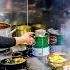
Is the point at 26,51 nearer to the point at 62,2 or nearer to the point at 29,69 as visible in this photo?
the point at 29,69

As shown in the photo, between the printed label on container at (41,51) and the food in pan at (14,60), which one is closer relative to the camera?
the food in pan at (14,60)

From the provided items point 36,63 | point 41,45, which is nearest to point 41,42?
point 41,45

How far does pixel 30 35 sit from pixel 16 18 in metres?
0.50

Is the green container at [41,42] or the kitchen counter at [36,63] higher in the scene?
the green container at [41,42]

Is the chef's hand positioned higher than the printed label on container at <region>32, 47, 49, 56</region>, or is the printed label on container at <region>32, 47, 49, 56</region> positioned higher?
the chef's hand

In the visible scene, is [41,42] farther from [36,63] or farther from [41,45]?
[36,63]

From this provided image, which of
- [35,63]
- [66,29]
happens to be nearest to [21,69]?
[35,63]

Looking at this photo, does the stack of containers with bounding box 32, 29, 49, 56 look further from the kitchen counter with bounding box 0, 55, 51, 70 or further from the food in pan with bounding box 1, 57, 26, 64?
the food in pan with bounding box 1, 57, 26, 64

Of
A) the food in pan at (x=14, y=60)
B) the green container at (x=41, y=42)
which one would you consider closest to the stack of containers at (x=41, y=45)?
the green container at (x=41, y=42)

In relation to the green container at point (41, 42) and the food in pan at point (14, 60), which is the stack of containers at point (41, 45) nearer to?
the green container at point (41, 42)

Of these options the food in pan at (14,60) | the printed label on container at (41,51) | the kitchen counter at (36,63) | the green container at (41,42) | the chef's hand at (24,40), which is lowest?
the kitchen counter at (36,63)

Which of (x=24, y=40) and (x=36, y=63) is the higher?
(x=24, y=40)

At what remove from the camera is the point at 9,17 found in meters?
1.98

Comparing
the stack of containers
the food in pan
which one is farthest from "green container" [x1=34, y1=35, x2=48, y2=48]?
the food in pan
